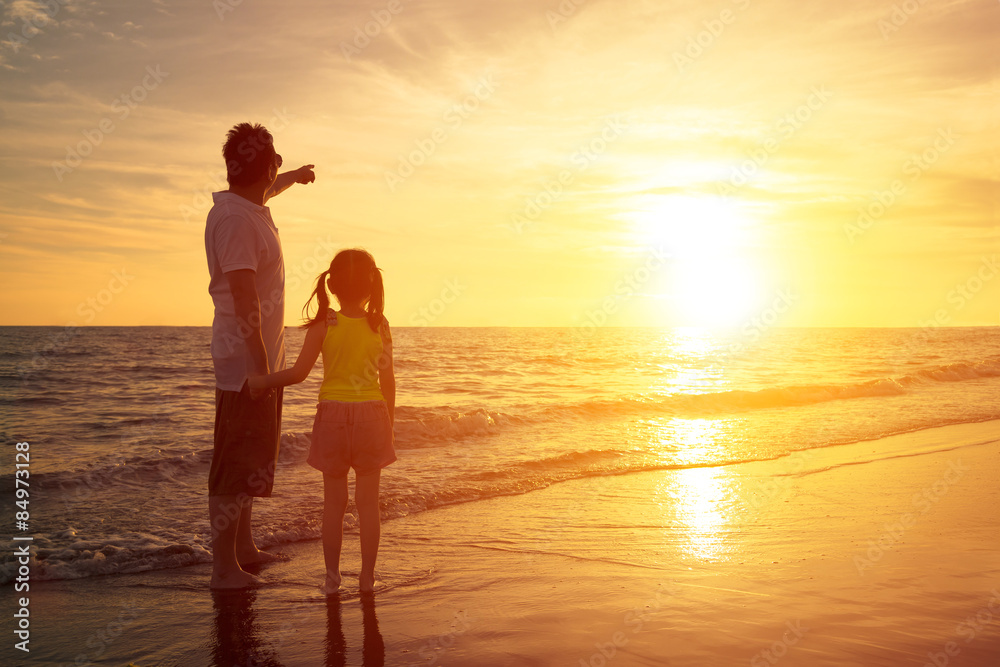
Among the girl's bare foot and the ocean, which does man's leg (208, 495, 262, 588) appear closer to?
the girl's bare foot

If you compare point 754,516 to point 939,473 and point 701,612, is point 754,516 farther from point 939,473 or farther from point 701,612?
point 939,473

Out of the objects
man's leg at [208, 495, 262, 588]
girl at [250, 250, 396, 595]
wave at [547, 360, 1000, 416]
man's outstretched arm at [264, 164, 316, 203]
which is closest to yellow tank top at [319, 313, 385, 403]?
girl at [250, 250, 396, 595]

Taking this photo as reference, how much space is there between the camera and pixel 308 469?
8266 millimetres

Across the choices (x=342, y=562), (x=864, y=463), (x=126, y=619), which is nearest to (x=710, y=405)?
(x=864, y=463)

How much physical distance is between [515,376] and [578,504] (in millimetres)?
16947

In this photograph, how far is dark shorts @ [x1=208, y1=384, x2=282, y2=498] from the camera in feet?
12.3

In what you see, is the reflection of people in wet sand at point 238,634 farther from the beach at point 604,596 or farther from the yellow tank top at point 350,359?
the yellow tank top at point 350,359

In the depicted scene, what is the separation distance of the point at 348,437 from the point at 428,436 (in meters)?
7.27

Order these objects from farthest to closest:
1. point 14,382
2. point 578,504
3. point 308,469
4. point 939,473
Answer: point 14,382, point 308,469, point 939,473, point 578,504

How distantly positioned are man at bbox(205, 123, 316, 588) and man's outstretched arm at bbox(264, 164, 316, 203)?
0.23 meters

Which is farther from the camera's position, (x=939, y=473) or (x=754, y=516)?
(x=939, y=473)

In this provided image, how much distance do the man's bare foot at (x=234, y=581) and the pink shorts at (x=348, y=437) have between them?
968 mm

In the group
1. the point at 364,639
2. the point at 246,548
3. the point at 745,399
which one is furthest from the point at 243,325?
the point at 745,399

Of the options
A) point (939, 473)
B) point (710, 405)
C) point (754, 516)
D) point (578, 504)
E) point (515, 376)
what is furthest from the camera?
point (515, 376)
